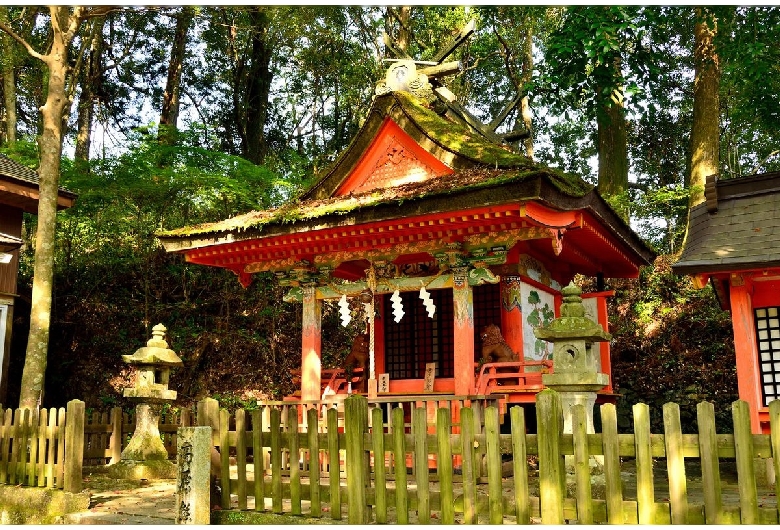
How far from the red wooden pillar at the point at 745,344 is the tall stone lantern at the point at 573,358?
3757mm

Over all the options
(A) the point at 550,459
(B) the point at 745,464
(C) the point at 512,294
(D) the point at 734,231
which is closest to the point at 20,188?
(C) the point at 512,294

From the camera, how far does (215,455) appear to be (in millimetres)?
6840

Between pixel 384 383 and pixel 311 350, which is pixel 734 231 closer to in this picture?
pixel 384 383

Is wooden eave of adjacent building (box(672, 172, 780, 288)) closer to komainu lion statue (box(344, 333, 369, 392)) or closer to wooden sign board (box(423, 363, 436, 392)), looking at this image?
wooden sign board (box(423, 363, 436, 392))

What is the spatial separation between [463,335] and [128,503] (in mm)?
5395

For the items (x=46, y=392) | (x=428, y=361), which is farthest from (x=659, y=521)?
(x=46, y=392)

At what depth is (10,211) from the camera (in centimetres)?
1670

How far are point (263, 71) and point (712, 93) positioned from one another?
17730 mm

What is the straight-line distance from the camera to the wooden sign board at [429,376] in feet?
40.5

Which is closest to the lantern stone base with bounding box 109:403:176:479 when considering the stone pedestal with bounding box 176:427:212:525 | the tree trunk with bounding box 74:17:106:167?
the stone pedestal with bounding box 176:427:212:525

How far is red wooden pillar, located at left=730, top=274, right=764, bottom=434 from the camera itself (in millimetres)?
9844

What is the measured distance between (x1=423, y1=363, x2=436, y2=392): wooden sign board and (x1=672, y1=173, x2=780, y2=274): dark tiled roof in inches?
189

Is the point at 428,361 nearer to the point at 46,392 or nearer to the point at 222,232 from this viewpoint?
the point at 222,232

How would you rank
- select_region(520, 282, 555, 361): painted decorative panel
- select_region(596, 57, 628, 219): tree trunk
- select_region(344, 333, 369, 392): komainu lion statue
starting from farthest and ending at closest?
select_region(596, 57, 628, 219): tree trunk → select_region(344, 333, 369, 392): komainu lion statue → select_region(520, 282, 555, 361): painted decorative panel
